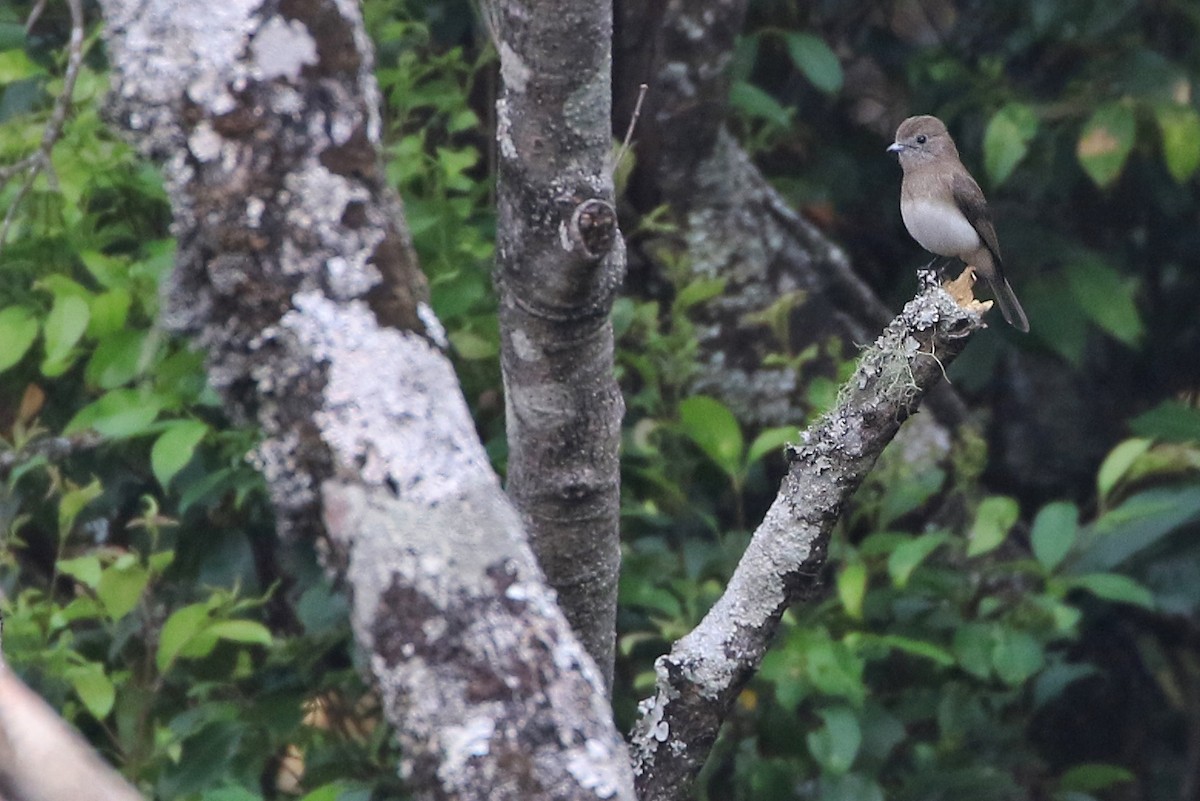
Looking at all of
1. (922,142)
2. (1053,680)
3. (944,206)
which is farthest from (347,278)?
(1053,680)

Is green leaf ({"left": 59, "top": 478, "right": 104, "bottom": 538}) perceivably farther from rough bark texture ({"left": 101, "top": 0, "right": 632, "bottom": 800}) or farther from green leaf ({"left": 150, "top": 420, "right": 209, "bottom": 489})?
rough bark texture ({"left": 101, "top": 0, "right": 632, "bottom": 800})

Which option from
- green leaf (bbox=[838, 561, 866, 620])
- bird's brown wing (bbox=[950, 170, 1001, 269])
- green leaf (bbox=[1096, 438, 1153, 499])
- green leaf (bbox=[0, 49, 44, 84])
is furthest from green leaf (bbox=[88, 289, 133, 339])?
green leaf (bbox=[1096, 438, 1153, 499])

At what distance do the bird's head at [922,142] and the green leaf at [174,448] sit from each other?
194cm

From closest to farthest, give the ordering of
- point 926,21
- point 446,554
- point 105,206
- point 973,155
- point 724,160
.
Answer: point 446,554
point 105,206
point 724,160
point 973,155
point 926,21

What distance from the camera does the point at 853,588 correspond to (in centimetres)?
317

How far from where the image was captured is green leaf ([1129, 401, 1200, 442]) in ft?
12.4

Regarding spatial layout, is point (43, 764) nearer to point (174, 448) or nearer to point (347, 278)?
point (347, 278)

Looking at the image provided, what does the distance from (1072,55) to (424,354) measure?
3535 millimetres

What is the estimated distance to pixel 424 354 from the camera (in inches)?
57.2

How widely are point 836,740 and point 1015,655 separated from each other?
19.9 inches

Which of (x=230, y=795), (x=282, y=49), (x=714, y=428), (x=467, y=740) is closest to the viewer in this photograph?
(x=467, y=740)

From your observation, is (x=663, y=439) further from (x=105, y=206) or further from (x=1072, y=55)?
(x=1072, y=55)

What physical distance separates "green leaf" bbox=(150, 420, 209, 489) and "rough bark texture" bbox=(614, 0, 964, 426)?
1.43 metres

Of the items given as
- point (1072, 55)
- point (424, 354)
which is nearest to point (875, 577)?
point (1072, 55)
